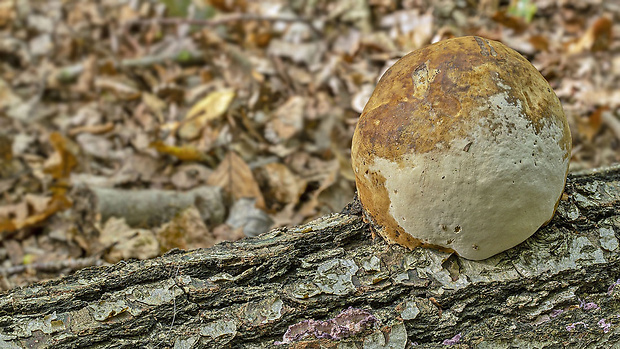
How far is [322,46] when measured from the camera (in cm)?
473

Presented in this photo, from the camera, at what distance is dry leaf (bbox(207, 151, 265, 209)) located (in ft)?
10.4

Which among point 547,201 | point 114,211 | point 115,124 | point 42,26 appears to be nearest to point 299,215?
point 114,211

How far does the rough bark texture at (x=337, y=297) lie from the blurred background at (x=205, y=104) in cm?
112

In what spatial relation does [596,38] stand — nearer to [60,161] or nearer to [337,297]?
[337,297]

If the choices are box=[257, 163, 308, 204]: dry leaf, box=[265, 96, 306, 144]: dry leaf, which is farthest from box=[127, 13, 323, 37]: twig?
box=[257, 163, 308, 204]: dry leaf

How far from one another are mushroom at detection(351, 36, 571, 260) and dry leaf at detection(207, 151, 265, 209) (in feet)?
5.14

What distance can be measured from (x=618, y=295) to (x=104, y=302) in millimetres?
1854

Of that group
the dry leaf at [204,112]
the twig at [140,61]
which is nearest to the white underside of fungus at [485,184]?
the dry leaf at [204,112]

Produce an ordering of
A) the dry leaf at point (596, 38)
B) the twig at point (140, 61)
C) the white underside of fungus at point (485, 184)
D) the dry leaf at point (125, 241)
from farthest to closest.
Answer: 1. the twig at point (140, 61)
2. the dry leaf at point (596, 38)
3. the dry leaf at point (125, 241)
4. the white underside of fungus at point (485, 184)

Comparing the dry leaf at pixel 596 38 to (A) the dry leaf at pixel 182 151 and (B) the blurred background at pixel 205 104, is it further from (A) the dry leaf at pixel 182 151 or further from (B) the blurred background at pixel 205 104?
(A) the dry leaf at pixel 182 151

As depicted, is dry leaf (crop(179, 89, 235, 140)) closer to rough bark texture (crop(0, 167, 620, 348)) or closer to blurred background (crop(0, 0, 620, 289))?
blurred background (crop(0, 0, 620, 289))

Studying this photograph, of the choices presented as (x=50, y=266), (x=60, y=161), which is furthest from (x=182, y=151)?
(x=50, y=266)

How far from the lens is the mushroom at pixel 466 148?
1.55m

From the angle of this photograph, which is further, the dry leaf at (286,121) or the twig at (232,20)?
the twig at (232,20)
